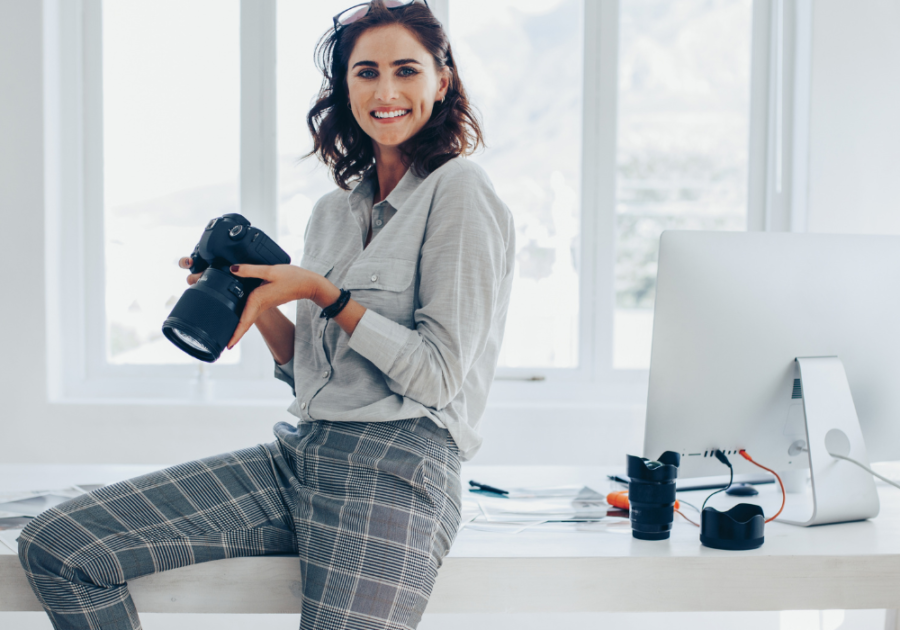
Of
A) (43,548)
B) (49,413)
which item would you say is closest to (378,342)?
(43,548)

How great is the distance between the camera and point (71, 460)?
6.68 feet

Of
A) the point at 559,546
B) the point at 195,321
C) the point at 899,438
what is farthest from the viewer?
the point at 899,438

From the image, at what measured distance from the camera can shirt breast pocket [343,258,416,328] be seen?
3.36 ft

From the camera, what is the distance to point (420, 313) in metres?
0.99

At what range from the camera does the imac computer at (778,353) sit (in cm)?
104

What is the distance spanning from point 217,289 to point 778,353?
838 mm

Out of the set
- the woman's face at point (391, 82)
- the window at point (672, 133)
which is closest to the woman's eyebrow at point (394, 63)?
the woman's face at point (391, 82)

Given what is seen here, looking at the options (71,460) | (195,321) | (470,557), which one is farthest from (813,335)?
(71,460)

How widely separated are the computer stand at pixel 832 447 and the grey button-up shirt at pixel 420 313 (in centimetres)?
50

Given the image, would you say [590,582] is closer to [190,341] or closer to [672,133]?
[190,341]

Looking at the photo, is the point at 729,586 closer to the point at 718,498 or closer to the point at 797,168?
the point at 718,498

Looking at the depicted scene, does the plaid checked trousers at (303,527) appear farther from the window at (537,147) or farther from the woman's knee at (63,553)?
the window at (537,147)

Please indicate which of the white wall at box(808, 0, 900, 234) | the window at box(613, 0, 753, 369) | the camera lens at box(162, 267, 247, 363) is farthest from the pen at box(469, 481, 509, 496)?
the white wall at box(808, 0, 900, 234)

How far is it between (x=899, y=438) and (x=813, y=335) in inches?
11.1
